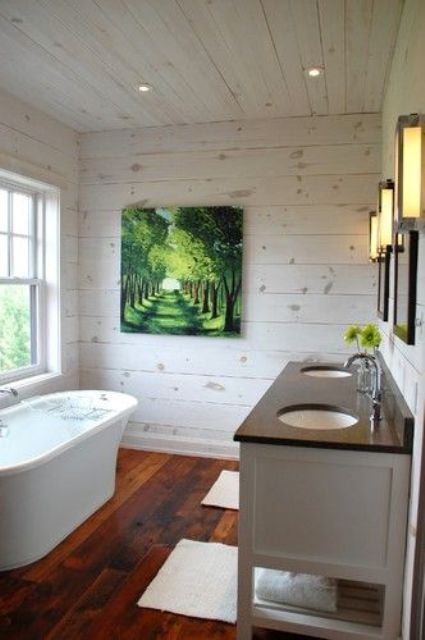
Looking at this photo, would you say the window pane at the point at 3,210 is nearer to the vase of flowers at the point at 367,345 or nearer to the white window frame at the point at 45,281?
the white window frame at the point at 45,281

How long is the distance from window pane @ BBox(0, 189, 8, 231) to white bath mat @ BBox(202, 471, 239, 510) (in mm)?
2253

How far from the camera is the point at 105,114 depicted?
3.63m

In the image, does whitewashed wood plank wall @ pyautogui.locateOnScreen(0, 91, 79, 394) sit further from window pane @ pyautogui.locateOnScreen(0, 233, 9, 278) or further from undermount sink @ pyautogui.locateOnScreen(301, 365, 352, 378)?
undermount sink @ pyautogui.locateOnScreen(301, 365, 352, 378)

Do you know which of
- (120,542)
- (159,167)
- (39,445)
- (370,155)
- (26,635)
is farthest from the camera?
(159,167)

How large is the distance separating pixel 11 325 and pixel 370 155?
2.78 metres

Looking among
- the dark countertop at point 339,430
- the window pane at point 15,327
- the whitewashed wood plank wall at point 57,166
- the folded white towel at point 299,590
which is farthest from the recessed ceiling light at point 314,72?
the folded white towel at point 299,590

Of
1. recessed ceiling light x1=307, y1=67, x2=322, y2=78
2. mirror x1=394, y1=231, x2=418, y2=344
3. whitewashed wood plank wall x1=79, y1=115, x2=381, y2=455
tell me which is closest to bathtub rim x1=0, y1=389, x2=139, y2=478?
whitewashed wood plank wall x1=79, y1=115, x2=381, y2=455

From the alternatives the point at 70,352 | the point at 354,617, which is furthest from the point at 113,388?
the point at 354,617

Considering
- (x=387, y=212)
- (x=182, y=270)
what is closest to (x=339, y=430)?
(x=387, y=212)

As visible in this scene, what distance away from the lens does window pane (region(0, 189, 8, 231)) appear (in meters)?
3.41

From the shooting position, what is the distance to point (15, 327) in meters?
3.60

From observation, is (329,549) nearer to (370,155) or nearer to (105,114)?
(370,155)

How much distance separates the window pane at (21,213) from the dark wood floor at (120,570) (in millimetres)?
1904

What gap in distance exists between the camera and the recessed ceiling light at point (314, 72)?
2838 mm
